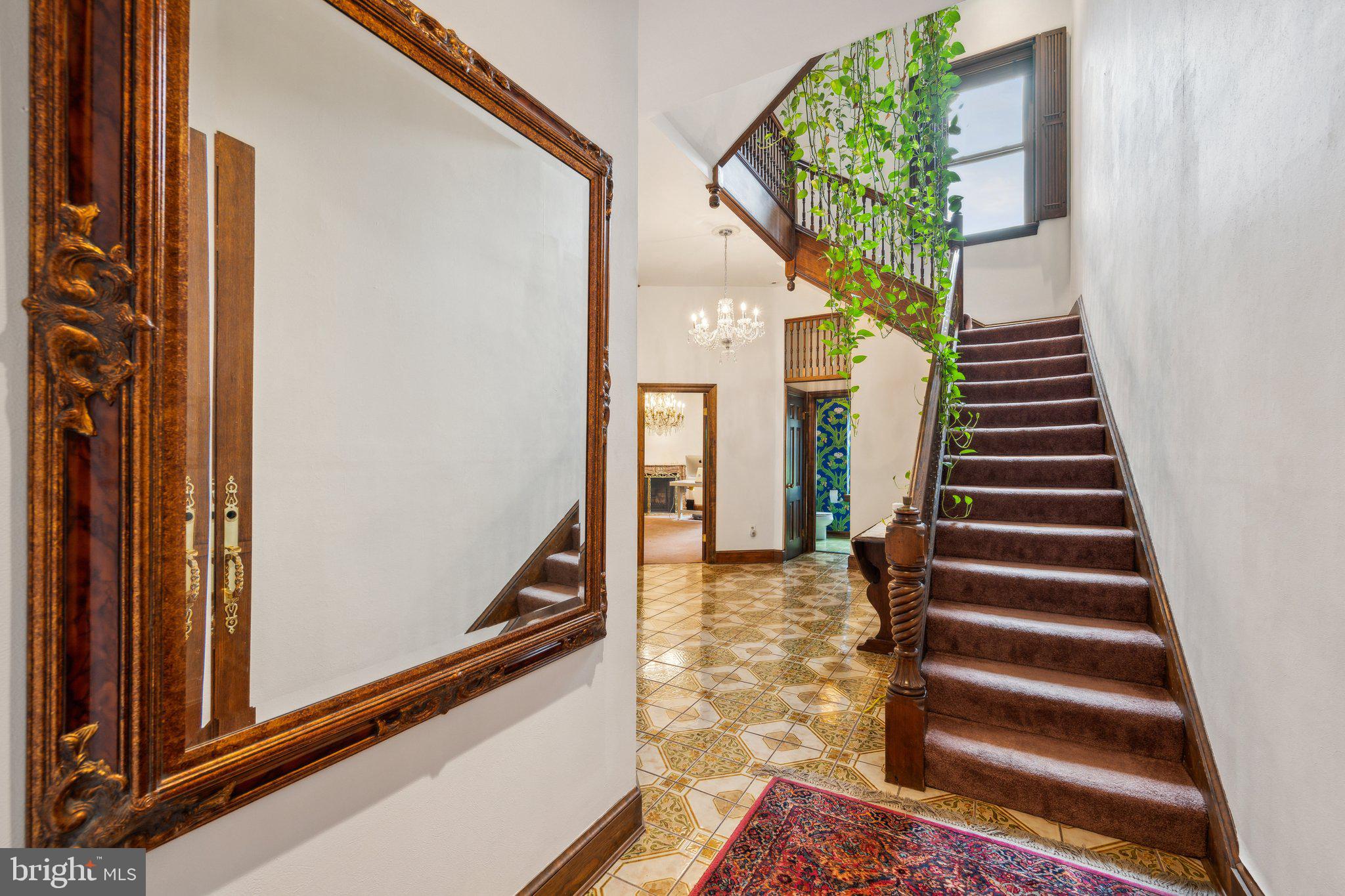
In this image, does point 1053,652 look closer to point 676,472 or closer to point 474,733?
point 474,733

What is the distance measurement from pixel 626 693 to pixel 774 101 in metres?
3.80

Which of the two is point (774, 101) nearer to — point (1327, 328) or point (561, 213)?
point (561, 213)

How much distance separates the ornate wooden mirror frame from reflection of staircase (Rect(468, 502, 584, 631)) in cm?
56

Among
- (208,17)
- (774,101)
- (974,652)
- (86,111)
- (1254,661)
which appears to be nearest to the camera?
(86,111)

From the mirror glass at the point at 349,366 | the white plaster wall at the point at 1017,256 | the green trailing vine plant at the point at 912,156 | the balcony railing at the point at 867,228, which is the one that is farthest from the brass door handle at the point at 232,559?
the white plaster wall at the point at 1017,256

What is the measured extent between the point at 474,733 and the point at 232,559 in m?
0.69

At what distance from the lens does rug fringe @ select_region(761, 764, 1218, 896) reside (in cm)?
165

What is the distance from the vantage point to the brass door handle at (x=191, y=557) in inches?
30.7

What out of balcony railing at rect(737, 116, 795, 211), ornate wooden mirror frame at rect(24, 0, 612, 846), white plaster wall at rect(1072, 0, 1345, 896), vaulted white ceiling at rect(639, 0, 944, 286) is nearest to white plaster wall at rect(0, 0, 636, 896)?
ornate wooden mirror frame at rect(24, 0, 612, 846)

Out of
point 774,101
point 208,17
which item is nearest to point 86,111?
point 208,17

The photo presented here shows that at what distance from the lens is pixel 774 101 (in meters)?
3.79

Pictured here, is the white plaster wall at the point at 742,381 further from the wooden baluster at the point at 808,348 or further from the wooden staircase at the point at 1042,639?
the wooden staircase at the point at 1042,639

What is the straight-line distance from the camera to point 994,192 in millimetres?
5805

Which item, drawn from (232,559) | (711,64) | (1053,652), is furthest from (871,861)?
(711,64)
